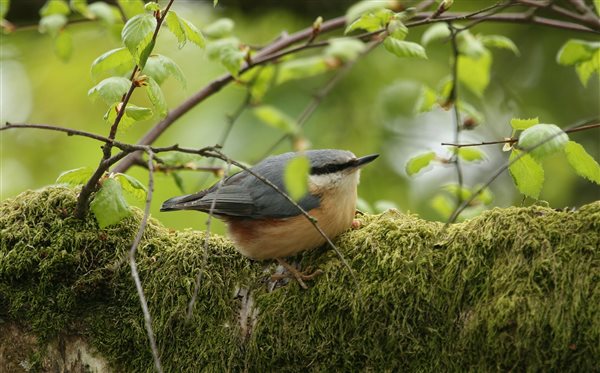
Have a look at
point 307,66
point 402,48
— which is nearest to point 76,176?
point 307,66

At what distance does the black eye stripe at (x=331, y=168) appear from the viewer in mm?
3330

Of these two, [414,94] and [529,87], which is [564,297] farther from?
[529,87]

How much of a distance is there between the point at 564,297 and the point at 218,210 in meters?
1.55

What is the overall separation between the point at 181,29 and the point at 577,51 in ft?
5.34

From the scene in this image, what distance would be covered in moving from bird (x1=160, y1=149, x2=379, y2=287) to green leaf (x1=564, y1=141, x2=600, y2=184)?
84 centimetres

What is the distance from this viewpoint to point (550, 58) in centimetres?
649

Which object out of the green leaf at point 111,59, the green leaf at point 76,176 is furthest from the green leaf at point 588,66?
the green leaf at point 76,176

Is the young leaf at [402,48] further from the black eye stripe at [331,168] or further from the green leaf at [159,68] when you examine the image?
the green leaf at [159,68]

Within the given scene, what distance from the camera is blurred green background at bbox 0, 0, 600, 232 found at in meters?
5.66

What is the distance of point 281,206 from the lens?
10.5 feet

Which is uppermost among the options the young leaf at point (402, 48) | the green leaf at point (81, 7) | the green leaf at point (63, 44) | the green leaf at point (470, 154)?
the green leaf at point (81, 7)

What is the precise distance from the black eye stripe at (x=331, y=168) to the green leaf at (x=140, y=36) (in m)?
1.02

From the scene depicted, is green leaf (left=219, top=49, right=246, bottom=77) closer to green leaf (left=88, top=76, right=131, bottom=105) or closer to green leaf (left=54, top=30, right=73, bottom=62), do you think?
green leaf (left=88, top=76, right=131, bottom=105)

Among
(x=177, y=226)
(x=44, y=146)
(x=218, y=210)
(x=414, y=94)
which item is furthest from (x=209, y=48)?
(x=44, y=146)
